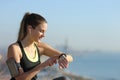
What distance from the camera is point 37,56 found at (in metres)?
3.79

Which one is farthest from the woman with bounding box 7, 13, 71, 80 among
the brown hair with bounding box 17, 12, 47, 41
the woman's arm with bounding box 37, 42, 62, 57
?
the woman's arm with bounding box 37, 42, 62, 57

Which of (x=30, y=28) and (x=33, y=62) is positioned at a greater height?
(x=30, y=28)

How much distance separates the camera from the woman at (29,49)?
11.5 feet

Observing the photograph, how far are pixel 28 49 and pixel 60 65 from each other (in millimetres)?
332

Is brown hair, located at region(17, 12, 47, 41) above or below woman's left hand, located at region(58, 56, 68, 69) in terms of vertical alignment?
above

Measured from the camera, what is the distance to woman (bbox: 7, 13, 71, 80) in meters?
3.52

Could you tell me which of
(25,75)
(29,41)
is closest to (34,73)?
(25,75)

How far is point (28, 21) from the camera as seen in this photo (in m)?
3.65

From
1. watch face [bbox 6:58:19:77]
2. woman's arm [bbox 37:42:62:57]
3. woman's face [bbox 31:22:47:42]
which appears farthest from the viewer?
woman's arm [bbox 37:42:62:57]

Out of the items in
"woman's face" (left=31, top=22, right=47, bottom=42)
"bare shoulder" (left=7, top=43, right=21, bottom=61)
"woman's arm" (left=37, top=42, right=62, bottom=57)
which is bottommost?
"woman's arm" (left=37, top=42, right=62, bottom=57)

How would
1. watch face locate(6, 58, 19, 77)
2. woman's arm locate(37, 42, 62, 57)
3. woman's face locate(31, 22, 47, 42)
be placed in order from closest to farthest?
watch face locate(6, 58, 19, 77) < woman's face locate(31, 22, 47, 42) < woman's arm locate(37, 42, 62, 57)

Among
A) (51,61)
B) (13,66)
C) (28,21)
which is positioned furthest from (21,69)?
(28,21)

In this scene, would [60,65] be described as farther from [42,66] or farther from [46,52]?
[46,52]

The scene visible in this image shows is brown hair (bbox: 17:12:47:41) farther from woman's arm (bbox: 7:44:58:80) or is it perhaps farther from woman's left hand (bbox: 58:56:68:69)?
woman's left hand (bbox: 58:56:68:69)
